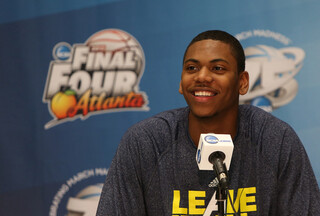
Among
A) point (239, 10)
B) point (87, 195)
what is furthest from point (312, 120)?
point (87, 195)

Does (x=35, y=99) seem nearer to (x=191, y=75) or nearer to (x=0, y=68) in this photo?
(x=0, y=68)

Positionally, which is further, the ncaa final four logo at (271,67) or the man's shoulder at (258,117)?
the ncaa final four logo at (271,67)

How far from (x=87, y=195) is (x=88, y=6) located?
1.27m

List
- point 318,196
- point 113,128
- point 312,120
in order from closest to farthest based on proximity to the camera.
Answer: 1. point 318,196
2. point 312,120
3. point 113,128

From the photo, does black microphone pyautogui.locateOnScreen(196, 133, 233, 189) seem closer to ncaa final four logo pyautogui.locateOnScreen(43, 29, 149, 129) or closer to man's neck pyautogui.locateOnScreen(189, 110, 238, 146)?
man's neck pyautogui.locateOnScreen(189, 110, 238, 146)

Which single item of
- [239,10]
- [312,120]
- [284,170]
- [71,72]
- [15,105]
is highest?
[239,10]

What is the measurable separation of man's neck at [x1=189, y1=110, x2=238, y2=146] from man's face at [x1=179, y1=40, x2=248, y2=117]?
1.8 inches

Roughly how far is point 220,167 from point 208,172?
14.4 inches

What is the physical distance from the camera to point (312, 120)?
2.54 m

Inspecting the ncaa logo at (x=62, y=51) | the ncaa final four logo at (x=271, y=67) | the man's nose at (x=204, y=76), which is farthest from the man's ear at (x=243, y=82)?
the ncaa logo at (x=62, y=51)

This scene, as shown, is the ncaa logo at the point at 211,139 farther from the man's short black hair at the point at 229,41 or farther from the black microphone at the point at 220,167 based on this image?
the man's short black hair at the point at 229,41

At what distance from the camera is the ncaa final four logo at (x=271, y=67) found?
2555mm

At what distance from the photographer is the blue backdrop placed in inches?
102

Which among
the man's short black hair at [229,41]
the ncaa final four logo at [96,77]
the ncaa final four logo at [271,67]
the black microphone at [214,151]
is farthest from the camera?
the ncaa final four logo at [96,77]
